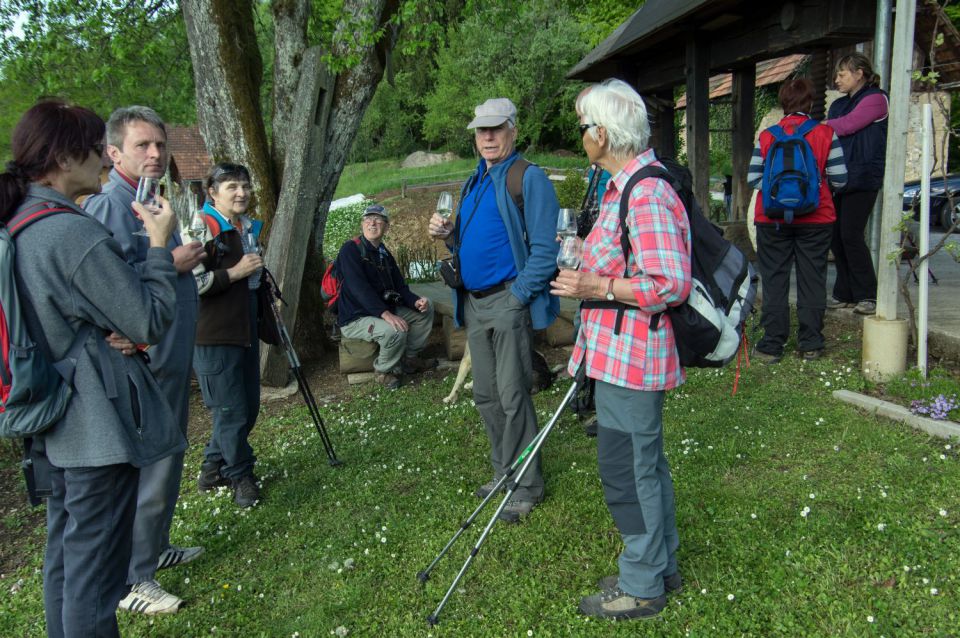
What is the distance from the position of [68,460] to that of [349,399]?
14.2 feet

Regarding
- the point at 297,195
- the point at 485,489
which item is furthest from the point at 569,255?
the point at 297,195

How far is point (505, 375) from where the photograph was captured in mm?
4020

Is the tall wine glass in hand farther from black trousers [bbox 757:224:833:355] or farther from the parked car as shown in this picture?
the parked car

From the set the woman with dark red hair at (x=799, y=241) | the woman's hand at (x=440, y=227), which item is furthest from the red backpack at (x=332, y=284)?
the woman with dark red hair at (x=799, y=241)

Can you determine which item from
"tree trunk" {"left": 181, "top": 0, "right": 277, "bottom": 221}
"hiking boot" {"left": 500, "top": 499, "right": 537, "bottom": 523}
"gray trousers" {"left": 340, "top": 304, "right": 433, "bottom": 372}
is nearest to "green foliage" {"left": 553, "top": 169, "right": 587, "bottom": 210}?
"gray trousers" {"left": 340, "top": 304, "right": 433, "bottom": 372}

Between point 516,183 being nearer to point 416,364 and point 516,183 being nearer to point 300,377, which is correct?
point 300,377

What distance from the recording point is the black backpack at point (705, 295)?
8.86ft

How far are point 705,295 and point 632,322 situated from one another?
11.8 inches

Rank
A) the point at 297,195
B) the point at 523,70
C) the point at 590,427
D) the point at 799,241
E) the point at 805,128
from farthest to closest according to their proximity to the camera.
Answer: the point at 523,70
the point at 297,195
the point at 799,241
the point at 805,128
the point at 590,427

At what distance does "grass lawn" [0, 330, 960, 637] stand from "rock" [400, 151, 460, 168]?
127 ft

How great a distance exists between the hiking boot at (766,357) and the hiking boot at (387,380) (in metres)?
3.46

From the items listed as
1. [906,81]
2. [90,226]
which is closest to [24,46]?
[90,226]

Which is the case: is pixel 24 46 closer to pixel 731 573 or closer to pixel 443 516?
pixel 443 516

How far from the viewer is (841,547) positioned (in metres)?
3.32
